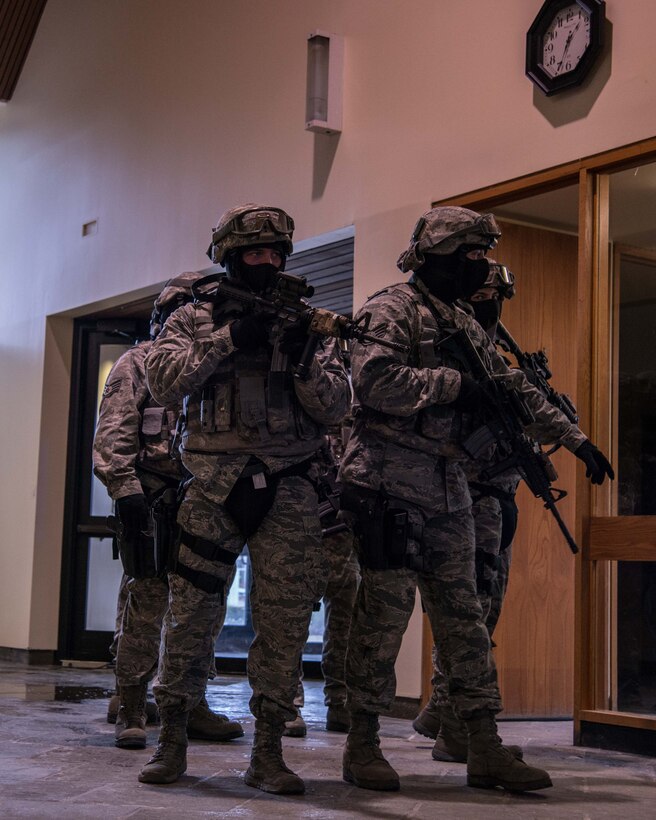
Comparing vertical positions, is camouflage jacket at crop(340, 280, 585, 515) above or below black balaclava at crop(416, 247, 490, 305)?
below

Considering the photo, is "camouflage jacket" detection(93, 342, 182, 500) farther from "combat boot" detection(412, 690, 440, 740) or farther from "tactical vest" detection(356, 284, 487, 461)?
"combat boot" detection(412, 690, 440, 740)


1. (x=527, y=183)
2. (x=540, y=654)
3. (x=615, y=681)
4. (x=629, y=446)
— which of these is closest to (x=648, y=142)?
(x=527, y=183)

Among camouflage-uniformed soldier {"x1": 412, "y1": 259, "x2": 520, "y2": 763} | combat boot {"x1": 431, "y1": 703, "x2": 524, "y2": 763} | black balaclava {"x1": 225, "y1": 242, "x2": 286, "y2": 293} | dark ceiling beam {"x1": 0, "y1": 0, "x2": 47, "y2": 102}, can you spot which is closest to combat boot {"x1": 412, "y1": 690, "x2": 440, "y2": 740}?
camouflage-uniformed soldier {"x1": 412, "y1": 259, "x2": 520, "y2": 763}

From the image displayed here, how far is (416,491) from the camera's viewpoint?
10.9 ft

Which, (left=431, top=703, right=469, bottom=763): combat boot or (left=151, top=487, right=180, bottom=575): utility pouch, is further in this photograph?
(left=431, top=703, right=469, bottom=763): combat boot

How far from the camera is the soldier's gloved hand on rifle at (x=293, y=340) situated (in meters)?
3.20

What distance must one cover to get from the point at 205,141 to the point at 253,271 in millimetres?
3936

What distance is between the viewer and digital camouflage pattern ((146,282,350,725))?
318cm

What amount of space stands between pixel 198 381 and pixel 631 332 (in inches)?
81.5

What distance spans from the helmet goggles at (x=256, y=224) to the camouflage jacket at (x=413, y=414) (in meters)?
0.37

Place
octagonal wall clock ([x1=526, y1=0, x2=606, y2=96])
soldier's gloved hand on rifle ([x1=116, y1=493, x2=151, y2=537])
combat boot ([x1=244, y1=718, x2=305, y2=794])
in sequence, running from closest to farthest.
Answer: combat boot ([x1=244, y1=718, x2=305, y2=794])
soldier's gloved hand on rifle ([x1=116, y1=493, x2=151, y2=537])
octagonal wall clock ([x1=526, y1=0, x2=606, y2=96])

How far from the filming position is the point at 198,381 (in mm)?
3236

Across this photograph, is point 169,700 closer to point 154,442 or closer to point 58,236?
point 154,442

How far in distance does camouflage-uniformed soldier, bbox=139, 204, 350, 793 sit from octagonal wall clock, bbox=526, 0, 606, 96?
1.96m
